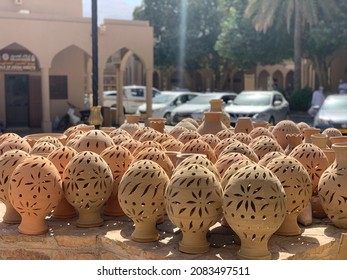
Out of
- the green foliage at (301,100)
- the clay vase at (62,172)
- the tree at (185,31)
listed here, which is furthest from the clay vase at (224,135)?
the tree at (185,31)

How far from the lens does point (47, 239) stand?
11.9ft

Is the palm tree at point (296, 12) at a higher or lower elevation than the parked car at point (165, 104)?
higher

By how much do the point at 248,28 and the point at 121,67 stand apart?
9946 millimetres

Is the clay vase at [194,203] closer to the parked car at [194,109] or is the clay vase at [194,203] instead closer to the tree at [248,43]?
the parked car at [194,109]

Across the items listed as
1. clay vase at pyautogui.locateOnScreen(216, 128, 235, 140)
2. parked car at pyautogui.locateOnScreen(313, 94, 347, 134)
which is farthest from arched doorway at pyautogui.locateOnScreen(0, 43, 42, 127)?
clay vase at pyautogui.locateOnScreen(216, 128, 235, 140)

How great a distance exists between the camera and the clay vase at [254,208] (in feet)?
9.95

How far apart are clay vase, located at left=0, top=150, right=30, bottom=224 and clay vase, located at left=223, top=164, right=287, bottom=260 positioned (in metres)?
1.74

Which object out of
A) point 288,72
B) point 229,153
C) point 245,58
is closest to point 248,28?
point 245,58

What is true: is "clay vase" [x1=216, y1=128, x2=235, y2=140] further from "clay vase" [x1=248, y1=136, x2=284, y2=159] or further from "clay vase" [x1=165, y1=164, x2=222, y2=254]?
"clay vase" [x1=165, y1=164, x2=222, y2=254]

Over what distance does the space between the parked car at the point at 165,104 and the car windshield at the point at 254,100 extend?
392cm

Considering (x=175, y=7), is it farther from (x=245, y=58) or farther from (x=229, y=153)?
(x=229, y=153)

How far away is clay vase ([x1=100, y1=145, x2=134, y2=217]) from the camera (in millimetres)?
4098

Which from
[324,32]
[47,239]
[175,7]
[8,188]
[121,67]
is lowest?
[47,239]

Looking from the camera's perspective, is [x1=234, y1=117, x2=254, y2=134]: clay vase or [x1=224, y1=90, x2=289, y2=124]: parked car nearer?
[x1=234, y1=117, x2=254, y2=134]: clay vase
